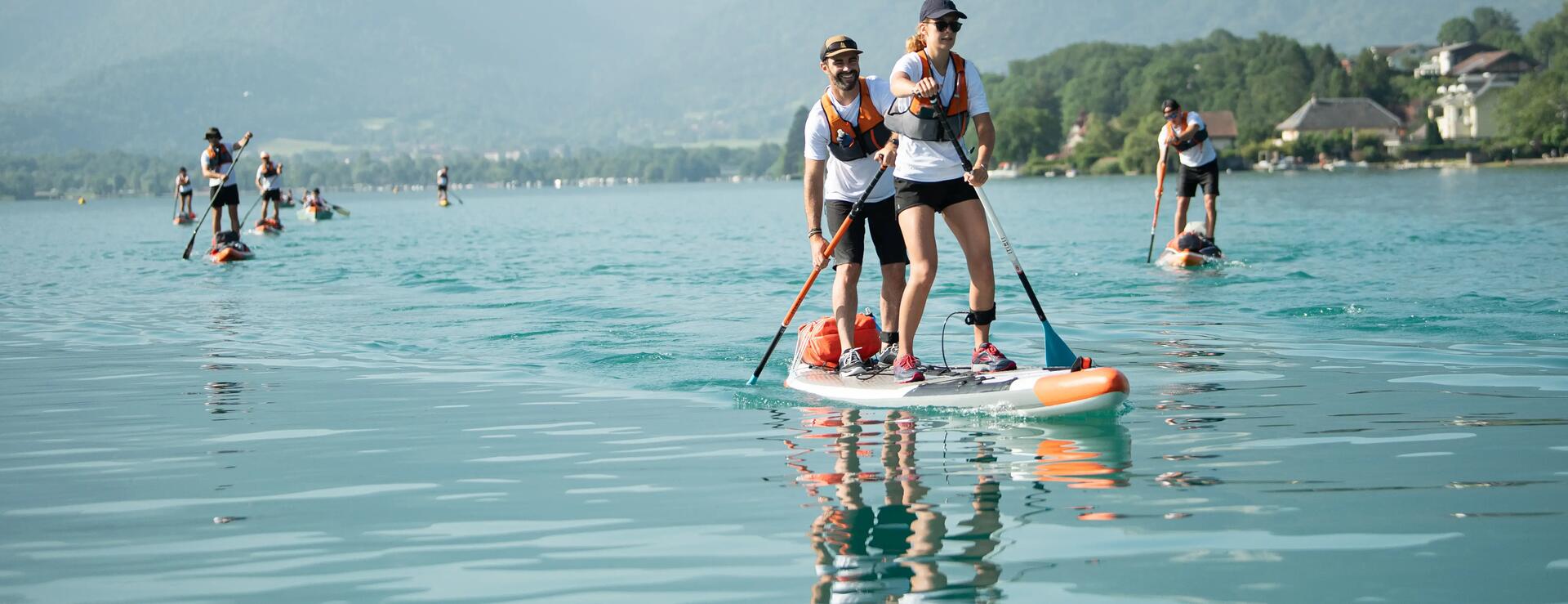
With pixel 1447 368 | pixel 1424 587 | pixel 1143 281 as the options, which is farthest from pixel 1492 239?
pixel 1424 587

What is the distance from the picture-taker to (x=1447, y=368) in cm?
1181

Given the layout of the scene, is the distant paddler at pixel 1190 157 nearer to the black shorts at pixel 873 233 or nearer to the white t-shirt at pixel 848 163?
the black shorts at pixel 873 233

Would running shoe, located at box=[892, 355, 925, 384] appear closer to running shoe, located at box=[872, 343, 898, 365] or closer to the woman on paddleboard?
the woman on paddleboard

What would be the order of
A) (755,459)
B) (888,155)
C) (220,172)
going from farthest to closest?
1. (220,172)
2. (888,155)
3. (755,459)

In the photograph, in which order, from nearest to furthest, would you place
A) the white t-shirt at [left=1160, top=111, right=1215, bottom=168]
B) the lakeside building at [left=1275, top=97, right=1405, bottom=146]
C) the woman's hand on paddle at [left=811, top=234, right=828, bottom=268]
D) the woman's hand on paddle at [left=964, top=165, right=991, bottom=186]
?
the woman's hand on paddle at [left=964, top=165, right=991, bottom=186], the woman's hand on paddle at [left=811, top=234, right=828, bottom=268], the white t-shirt at [left=1160, top=111, right=1215, bottom=168], the lakeside building at [left=1275, top=97, right=1405, bottom=146]

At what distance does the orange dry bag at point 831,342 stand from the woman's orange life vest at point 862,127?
144 centimetres

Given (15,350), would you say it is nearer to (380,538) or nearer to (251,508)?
(251,508)

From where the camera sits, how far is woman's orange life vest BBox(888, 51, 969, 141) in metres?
10.5

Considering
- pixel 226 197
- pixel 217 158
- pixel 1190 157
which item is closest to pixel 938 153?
pixel 1190 157

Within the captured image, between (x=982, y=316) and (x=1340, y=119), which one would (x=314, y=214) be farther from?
(x=1340, y=119)

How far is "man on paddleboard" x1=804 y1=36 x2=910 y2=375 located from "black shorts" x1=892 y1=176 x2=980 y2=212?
11.0 inches

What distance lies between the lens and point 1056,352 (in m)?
10.7

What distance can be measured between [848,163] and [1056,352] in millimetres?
2056

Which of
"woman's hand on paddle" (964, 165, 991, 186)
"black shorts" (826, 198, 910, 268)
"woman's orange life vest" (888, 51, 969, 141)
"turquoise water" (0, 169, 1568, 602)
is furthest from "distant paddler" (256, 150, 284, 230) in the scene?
"woman's hand on paddle" (964, 165, 991, 186)
